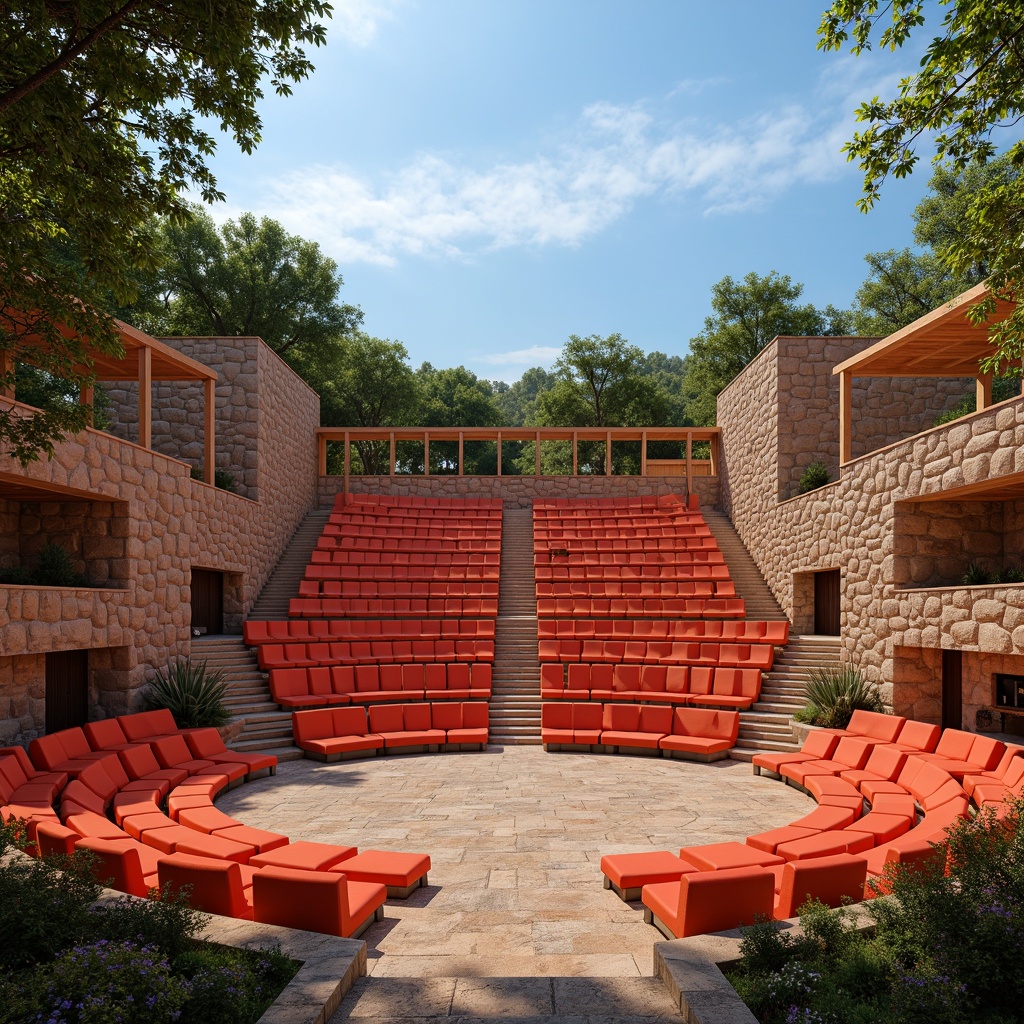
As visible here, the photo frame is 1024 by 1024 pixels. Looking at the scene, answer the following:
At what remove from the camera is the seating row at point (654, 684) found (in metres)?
12.2

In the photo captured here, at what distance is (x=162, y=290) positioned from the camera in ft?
86.1

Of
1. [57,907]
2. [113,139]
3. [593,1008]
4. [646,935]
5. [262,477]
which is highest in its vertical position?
[113,139]

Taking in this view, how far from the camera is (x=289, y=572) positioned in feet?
55.5

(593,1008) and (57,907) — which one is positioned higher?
(57,907)

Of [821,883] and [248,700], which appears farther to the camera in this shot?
[248,700]

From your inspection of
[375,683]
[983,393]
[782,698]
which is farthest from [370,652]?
[983,393]

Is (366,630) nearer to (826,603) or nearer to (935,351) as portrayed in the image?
(826,603)

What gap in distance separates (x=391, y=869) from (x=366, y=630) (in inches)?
345

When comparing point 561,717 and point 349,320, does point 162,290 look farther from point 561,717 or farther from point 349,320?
point 561,717

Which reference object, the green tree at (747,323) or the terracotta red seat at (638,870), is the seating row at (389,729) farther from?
the green tree at (747,323)

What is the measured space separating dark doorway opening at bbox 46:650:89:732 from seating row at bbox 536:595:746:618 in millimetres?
8550

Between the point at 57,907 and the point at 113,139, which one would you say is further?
the point at 113,139

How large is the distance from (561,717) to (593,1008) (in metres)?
7.88

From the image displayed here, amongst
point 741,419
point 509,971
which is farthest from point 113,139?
point 741,419
